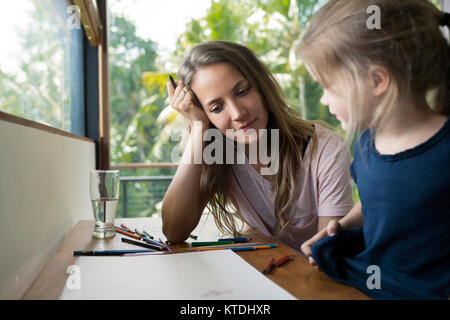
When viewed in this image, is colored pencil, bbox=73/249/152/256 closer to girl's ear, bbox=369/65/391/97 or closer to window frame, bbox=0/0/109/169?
girl's ear, bbox=369/65/391/97

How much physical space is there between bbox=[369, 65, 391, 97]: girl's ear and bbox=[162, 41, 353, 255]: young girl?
0.47 meters

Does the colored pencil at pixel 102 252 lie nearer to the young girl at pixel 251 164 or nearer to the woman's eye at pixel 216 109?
the young girl at pixel 251 164

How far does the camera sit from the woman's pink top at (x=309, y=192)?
1.10 metres

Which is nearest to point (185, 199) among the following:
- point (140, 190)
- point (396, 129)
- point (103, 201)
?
point (103, 201)

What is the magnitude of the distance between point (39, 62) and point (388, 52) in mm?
1106

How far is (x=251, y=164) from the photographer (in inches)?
52.1

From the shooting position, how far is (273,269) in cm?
71

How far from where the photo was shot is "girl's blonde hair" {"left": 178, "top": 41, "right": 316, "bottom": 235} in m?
1.20

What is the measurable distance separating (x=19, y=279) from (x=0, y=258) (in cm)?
10

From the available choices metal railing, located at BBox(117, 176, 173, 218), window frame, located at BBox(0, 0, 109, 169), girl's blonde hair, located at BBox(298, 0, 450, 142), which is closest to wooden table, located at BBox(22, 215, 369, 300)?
girl's blonde hair, located at BBox(298, 0, 450, 142)

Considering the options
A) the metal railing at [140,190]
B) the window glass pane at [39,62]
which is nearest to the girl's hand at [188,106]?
the window glass pane at [39,62]

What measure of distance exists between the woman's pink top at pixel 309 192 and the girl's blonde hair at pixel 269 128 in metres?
0.03

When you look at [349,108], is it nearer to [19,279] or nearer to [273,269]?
[273,269]

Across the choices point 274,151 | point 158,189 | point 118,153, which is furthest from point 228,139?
point 118,153
